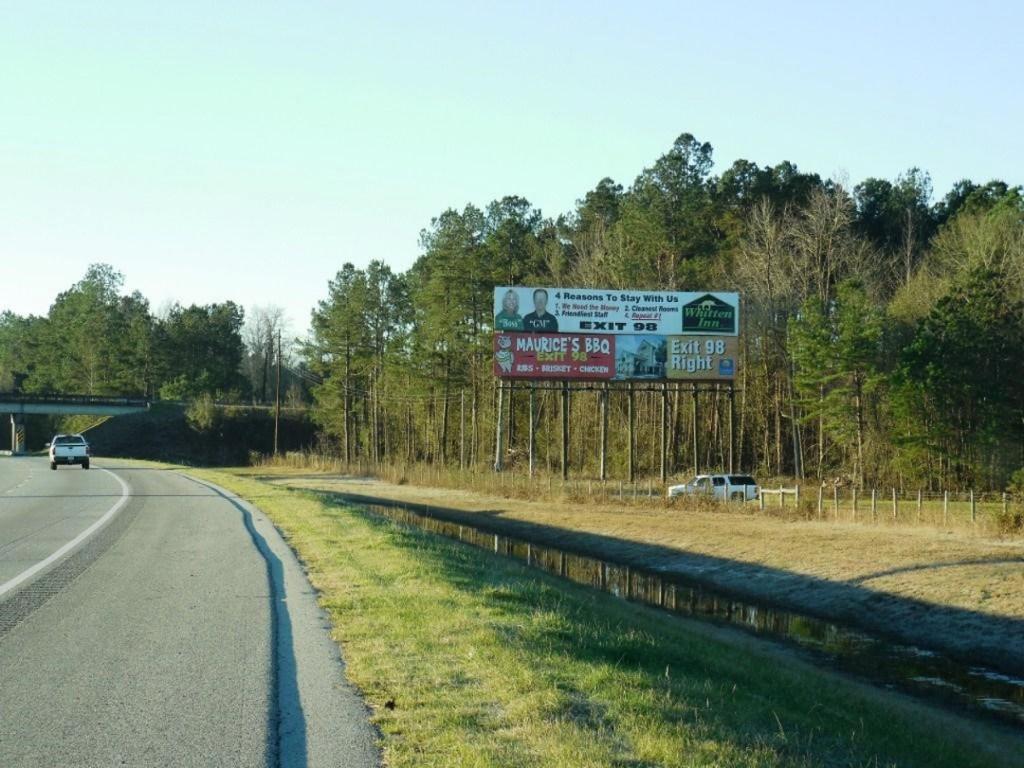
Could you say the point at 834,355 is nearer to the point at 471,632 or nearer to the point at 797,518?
the point at 797,518

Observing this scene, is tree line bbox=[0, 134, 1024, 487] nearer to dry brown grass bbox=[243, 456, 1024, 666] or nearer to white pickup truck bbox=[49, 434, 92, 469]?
dry brown grass bbox=[243, 456, 1024, 666]

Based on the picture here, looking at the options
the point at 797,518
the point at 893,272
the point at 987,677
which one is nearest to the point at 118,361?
the point at 893,272

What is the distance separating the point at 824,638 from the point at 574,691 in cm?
1301

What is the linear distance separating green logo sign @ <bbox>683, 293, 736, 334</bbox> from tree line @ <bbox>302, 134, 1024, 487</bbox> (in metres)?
8.20

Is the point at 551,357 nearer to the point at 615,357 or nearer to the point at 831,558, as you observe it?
the point at 615,357

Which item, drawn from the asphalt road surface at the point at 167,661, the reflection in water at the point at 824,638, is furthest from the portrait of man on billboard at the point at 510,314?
the asphalt road surface at the point at 167,661

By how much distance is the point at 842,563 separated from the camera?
2550cm

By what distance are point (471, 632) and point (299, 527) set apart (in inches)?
520

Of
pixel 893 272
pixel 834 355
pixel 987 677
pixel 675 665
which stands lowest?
pixel 987 677

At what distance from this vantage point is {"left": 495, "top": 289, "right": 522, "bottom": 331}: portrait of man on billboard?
4653 centimetres

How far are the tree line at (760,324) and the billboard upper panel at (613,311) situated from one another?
8.50 metres

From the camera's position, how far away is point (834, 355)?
173 ft

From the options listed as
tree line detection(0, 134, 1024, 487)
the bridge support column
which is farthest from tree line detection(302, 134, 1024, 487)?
the bridge support column

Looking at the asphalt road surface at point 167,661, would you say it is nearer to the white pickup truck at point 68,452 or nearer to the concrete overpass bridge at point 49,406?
the white pickup truck at point 68,452
